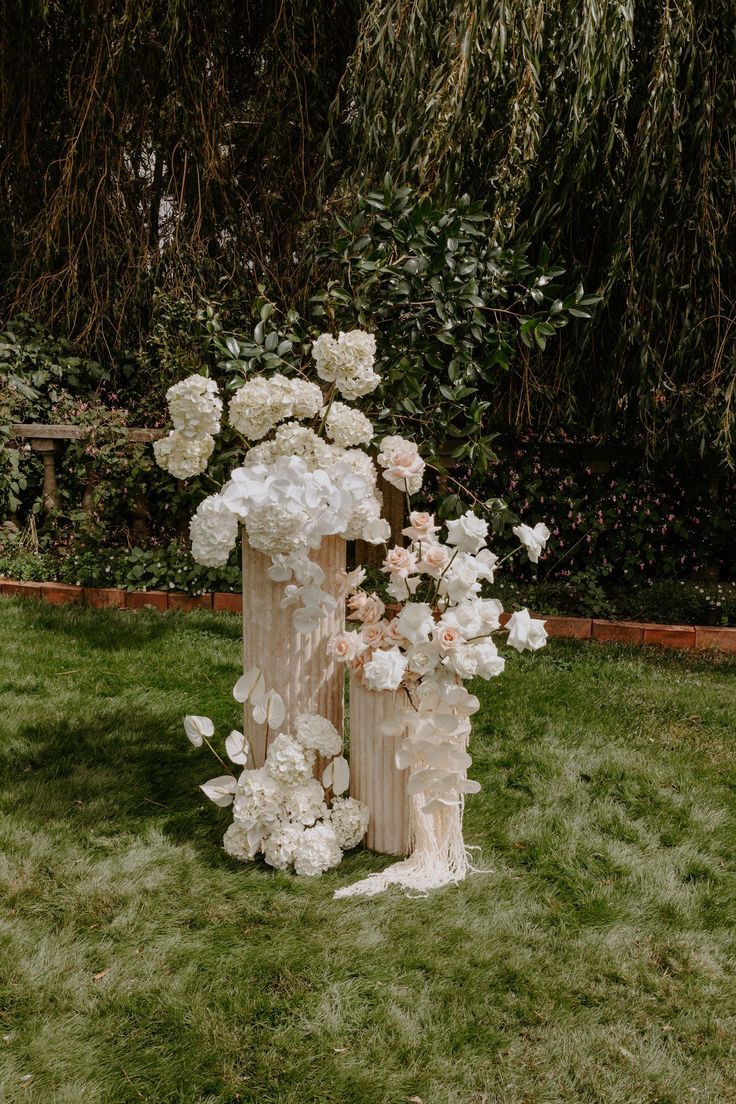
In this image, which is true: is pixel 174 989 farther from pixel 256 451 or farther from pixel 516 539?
pixel 516 539

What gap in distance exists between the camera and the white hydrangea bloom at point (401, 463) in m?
2.37

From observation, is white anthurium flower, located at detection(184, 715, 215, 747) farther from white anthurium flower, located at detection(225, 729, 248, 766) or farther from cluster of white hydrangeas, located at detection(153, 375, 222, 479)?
cluster of white hydrangeas, located at detection(153, 375, 222, 479)

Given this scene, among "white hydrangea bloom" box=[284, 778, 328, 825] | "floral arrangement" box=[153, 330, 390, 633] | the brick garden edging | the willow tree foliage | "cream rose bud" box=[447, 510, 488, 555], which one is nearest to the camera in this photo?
"floral arrangement" box=[153, 330, 390, 633]

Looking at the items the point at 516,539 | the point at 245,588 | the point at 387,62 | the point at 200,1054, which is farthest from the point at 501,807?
the point at 387,62

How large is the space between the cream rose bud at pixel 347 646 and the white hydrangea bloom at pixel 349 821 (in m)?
0.39

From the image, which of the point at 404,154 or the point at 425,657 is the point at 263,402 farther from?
the point at 404,154

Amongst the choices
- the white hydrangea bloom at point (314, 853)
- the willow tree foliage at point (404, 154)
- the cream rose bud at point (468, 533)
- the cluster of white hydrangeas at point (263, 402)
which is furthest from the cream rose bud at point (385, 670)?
the willow tree foliage at point (404, 154)

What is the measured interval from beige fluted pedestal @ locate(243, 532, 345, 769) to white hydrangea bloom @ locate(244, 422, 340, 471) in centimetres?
24

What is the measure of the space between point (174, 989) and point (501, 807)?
1.20 meters

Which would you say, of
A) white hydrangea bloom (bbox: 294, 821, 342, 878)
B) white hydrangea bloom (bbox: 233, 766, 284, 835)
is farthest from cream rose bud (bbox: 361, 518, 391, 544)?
white hydrangea bloom (bbox: 294, 821, 342, 878)

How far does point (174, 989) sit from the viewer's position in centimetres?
183

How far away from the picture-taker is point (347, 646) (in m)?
2.31

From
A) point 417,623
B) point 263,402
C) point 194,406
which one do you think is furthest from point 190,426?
point 417,623

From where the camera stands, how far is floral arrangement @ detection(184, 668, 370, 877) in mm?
2289
